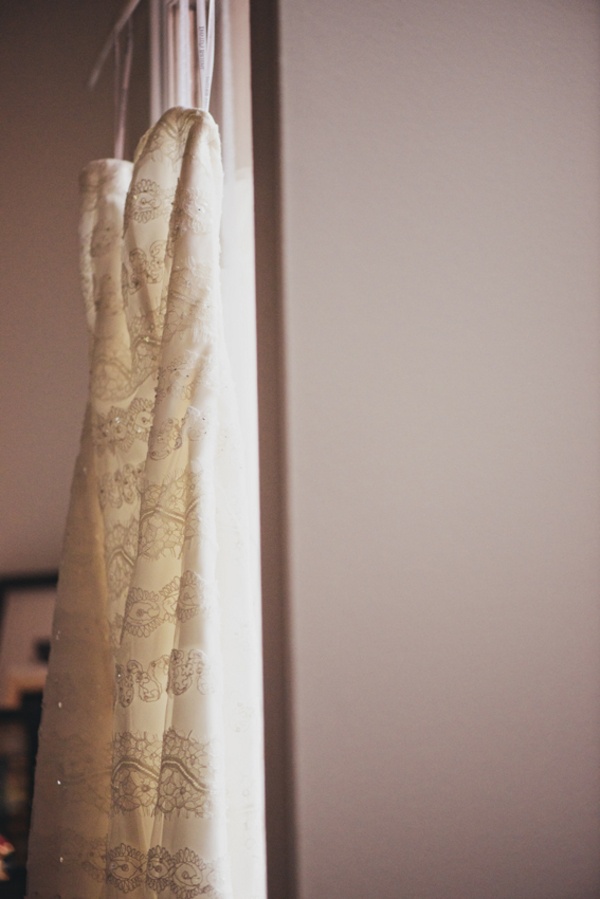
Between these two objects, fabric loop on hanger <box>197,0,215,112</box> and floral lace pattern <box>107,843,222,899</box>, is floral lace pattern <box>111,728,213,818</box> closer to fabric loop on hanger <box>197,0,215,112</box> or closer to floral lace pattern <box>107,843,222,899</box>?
floral lace pattern <box>107,843,222,899</box>

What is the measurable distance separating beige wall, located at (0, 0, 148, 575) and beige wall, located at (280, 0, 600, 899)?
0.51m

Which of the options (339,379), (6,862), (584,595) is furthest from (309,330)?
(6,862)

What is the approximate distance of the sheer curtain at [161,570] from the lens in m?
0.65

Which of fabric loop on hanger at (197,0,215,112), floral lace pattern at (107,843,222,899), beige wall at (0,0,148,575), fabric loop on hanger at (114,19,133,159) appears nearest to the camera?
floral lace pattern at (107,843,222,899)

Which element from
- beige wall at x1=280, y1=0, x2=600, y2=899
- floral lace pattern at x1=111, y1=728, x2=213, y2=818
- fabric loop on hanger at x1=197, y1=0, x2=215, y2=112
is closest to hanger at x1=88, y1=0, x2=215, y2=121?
fabric loop on hanger at x1=197, y1=0, x2=215, y2=112

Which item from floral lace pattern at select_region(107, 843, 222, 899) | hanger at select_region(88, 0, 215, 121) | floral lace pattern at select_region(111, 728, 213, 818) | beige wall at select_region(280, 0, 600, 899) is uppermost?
hanger at select_region(88, 0, 215, 121)

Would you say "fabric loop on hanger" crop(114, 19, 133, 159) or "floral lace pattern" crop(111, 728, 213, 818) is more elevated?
"fabric loop on hanger" crop(114, 19, 133, 159)

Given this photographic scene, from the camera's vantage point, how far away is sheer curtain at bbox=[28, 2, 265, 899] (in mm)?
652

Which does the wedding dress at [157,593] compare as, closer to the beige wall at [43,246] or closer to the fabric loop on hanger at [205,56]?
the fabric loop on hanger at [205,56]

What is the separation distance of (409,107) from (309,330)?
360 millimetres

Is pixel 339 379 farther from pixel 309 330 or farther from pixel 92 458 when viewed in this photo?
pixel 92 458

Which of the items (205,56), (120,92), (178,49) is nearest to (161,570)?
(205,56)

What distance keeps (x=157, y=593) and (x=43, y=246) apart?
2.64ft

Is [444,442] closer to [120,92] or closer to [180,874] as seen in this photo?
[180,874]
